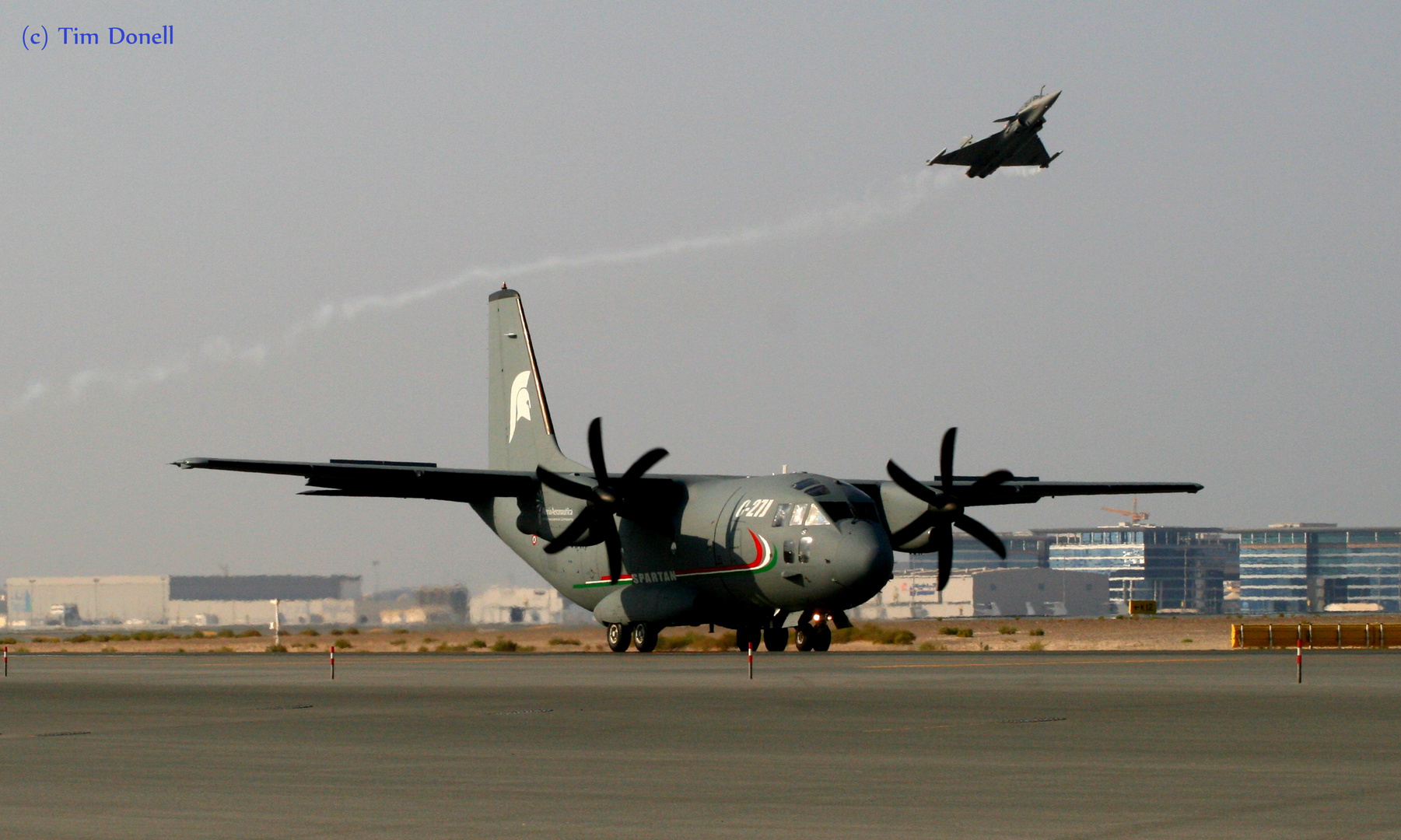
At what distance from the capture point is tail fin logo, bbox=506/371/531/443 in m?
Answer: 54.0

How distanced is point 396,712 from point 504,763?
749cm

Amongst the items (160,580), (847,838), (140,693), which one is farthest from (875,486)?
(160,580)

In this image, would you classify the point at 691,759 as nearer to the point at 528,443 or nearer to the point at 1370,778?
the point at 1370,778

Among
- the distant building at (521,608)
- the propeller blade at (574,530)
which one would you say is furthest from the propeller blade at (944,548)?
the distant building at (521,608)

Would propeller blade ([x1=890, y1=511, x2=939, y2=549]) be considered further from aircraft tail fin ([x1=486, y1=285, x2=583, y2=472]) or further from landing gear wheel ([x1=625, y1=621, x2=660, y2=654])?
aircraft tail fin ([x1=486, y1=285, x2=583, y2=472])

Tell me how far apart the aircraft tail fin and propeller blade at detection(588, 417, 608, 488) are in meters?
7.55

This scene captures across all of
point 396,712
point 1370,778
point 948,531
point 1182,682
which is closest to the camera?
point 1370,778

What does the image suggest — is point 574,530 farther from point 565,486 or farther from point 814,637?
point 814,637

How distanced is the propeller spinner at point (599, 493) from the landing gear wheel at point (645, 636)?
3.44 m

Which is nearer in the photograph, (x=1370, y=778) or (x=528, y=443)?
(x=1370, y=778)

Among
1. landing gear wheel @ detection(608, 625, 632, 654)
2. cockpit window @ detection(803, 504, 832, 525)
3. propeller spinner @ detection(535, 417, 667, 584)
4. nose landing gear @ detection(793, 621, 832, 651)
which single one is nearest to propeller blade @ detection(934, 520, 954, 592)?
cockpit window @ detection(803, 504, 832, 525)

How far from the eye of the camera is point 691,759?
53.2 ft

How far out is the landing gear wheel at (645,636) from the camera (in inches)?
1880

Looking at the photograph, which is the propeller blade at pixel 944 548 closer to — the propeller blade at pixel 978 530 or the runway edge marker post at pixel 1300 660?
the propeller blade at pixel 978 530
